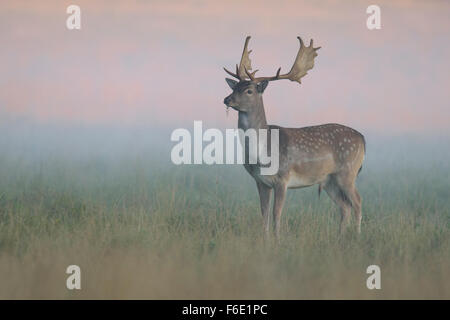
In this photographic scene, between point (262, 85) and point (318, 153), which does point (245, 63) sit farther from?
point (318, 153)

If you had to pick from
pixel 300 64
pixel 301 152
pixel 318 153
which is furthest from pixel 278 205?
pixel 300 64

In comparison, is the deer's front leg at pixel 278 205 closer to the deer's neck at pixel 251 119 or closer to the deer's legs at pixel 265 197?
the deer's legs at pixel 265 197

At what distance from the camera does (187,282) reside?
543 centimetres

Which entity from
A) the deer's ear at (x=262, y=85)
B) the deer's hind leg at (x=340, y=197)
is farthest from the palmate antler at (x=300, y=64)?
the deer's hind leg at (x=340, y=197)

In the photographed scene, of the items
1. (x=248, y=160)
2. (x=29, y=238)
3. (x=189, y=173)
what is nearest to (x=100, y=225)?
(x=29, y=238)

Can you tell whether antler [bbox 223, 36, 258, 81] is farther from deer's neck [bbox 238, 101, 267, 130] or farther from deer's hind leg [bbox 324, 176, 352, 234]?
deer's hind leg [bbox 324, 176, 352, 234]

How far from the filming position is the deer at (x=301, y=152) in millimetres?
7578

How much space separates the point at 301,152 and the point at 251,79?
1148 millimetres

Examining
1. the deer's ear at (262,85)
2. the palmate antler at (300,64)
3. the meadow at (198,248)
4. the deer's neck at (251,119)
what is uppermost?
the palmate antler at (300,64)

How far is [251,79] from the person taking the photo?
7.80 meters

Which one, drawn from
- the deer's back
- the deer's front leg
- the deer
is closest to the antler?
the deer

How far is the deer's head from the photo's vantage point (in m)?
7.59

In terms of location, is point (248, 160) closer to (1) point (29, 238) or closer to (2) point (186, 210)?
(2) point (186, 210)

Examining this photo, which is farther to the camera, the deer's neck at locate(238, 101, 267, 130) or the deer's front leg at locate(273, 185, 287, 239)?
the deer's neck at locate(238, 101, 267, 130)
